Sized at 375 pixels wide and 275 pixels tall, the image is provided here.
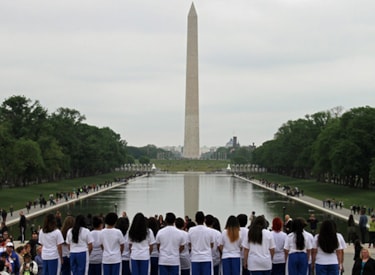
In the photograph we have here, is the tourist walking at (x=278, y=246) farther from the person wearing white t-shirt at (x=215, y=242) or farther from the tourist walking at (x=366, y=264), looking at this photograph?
the tourist walking at (x=366, y=264)

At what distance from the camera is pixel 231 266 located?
28.8ft

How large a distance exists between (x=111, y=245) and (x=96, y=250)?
0.36m

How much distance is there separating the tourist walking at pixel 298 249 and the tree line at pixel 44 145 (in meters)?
42.3

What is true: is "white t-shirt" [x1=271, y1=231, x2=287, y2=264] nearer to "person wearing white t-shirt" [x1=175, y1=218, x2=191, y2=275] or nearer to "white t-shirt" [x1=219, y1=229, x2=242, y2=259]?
"white t-shirt" [x1=219, y1=229, x2=242, y2=259]

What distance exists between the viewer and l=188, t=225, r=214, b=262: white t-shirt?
8789 millimetres

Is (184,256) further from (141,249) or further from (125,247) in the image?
(125,247)

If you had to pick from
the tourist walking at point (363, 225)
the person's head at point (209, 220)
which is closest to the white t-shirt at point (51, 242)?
the person's head at point (209, 220)

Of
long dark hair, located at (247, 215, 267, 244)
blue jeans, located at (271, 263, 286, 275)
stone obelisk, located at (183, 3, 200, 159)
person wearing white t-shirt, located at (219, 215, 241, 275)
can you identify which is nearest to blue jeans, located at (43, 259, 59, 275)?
person wearing white t-shirt, located at (219, 215, 241, 275)

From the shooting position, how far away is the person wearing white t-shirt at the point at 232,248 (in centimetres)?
877

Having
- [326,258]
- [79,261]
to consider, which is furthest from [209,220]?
[79,261]

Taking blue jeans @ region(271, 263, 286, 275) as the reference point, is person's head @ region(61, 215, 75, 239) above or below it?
above

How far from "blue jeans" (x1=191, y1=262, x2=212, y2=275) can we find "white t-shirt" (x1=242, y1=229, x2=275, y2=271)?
0.55 meters

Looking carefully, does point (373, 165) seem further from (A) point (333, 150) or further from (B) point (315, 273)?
(B) point (315, 273)

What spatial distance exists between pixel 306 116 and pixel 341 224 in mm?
57207
